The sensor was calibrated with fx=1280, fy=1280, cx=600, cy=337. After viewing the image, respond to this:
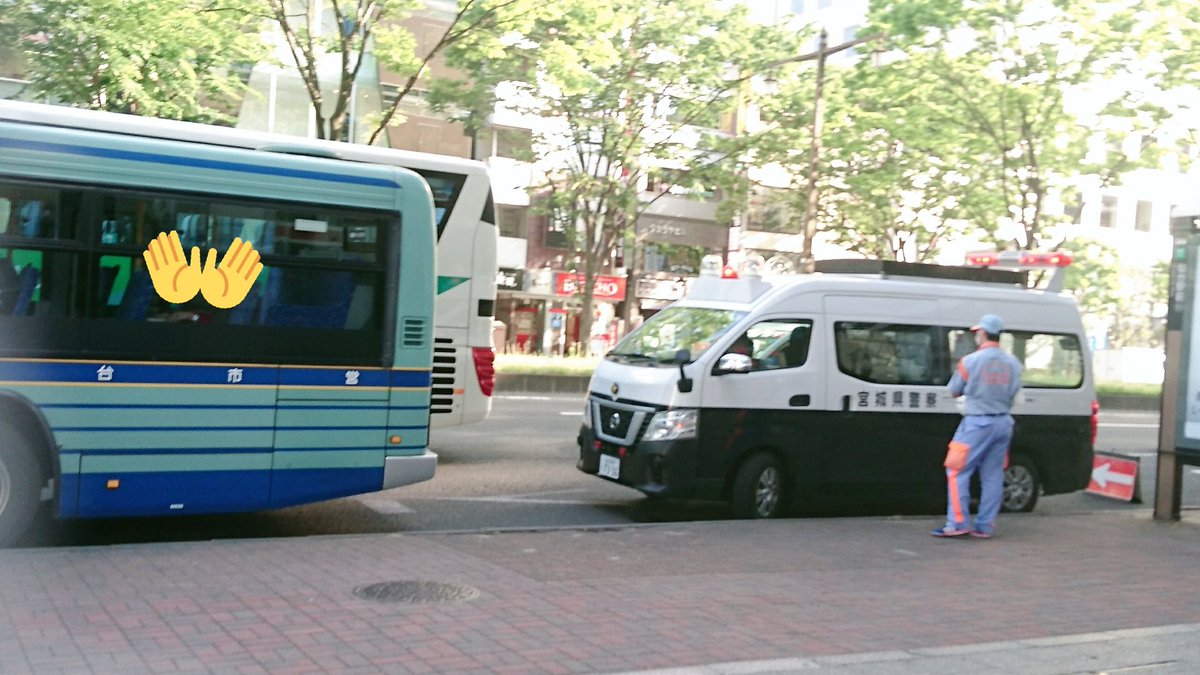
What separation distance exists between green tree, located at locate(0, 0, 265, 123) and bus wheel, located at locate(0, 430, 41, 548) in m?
13.0

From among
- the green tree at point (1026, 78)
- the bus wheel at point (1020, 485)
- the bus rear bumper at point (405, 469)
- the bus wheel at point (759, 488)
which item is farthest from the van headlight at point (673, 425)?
the green tree at point (1026, 78)

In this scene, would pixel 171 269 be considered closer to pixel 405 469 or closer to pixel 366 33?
pixel 405 469

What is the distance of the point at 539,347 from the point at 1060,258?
123ft

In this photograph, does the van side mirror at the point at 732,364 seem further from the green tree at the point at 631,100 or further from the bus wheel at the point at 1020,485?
the green tree at the point at 631,100

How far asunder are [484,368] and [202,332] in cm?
537

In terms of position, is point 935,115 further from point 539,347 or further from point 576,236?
point 539,347

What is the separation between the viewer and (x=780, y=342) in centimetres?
1145

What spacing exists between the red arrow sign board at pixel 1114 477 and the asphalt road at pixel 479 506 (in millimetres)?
175

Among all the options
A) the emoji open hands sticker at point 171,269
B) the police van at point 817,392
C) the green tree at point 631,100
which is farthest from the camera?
the green tree at point 631,100

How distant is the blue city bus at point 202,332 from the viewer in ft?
27.2

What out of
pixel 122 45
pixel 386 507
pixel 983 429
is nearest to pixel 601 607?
pixel 386 507

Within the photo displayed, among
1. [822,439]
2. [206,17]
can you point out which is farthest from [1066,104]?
[822,439]

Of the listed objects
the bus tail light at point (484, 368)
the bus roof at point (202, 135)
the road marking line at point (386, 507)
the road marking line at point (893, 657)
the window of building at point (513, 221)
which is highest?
the window of building at point (513, 221)

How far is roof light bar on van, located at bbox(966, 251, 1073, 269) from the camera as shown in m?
13.6
